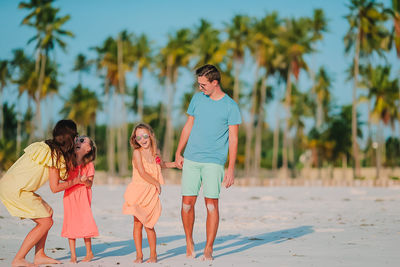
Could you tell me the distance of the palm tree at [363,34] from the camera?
45.2 metres

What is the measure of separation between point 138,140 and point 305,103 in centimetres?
6832

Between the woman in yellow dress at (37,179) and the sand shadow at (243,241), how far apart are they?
1.37m

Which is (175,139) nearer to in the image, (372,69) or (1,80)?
(1,80)

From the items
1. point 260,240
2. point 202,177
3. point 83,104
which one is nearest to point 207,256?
point 202,177

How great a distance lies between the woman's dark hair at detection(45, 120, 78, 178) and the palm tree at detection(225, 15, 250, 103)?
4836cm

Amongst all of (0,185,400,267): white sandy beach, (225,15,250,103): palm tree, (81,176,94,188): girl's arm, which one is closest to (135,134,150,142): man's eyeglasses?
(81,176,94,188): girl's arm

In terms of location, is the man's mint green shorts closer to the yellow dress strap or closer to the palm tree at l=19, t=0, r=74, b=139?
the yellow dress strap

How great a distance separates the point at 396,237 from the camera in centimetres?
791

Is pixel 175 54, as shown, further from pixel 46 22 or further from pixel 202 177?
pixel 202 177

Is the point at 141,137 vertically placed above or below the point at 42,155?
above

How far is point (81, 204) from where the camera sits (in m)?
5.96

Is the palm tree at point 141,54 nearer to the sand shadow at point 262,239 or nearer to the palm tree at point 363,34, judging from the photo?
the palm tree at point 363,34

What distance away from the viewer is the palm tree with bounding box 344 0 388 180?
4516 cm

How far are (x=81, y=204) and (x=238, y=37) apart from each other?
49.7 m
